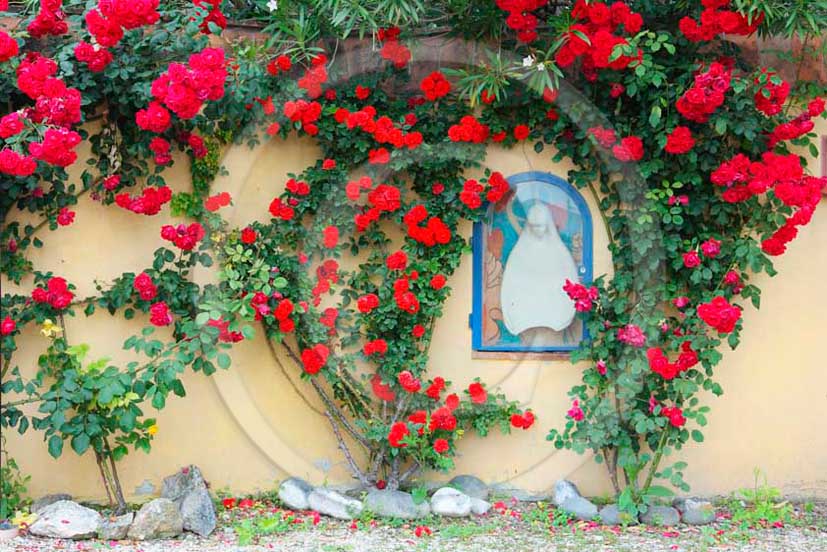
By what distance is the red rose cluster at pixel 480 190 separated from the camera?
4570 mm

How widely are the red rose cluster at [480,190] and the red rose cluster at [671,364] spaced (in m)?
1.13

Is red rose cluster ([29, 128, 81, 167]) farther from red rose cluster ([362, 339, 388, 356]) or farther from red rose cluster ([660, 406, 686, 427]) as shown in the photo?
red rose cluster ([660, 406, 686, 427])

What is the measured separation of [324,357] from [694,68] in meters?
2.38

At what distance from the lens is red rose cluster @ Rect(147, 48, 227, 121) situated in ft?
13.3

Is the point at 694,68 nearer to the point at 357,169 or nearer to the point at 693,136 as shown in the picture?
the point at 693,136

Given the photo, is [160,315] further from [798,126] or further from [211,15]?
[798,126]

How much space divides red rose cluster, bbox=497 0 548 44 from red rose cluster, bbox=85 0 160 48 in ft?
5.56

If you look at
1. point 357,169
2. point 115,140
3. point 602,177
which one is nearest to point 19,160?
point 115,140

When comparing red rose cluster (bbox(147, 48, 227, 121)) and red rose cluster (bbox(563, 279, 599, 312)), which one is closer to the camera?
red rose cluster (bbox(147, 48, 227, 121))

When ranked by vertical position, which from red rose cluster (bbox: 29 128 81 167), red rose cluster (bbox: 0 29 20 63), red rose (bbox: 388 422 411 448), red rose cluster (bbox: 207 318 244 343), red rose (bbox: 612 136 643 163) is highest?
red rose cluster (bbox: 0 29 20 63)

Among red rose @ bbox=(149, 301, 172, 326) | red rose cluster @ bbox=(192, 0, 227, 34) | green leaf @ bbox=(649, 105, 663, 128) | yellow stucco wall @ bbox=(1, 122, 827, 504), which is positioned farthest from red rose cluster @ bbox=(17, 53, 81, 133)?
green leaf @ bbox=(649, 105, 663, 128)

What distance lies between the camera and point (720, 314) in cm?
425

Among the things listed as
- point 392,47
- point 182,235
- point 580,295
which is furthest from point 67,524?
point 392,47

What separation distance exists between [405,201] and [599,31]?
4.30ft
